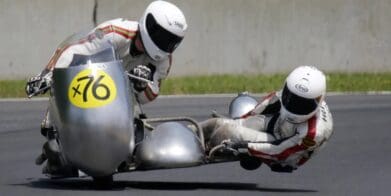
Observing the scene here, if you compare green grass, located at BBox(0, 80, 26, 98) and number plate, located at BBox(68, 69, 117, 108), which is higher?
number plate, located at BBox(68, 69, 117, 108)

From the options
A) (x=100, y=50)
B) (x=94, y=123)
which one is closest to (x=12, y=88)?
(x=100, y=50)

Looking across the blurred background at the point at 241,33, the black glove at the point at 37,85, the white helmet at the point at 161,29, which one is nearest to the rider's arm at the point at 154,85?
the white helmet at the point at 161,29

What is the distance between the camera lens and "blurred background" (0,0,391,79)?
23562 millimetres

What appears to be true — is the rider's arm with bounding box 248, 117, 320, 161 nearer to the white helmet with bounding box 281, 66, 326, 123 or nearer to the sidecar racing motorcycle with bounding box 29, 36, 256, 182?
the white helmet with bounding box 281, 66, 326, 123

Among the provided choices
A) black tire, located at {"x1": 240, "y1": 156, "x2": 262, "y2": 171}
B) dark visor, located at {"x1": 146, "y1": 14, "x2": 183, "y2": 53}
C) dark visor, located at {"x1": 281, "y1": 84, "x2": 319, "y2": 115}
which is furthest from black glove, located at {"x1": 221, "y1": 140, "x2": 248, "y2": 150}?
dark visor, located at {"x1": 146, "y1": 14, "x2": 183, "y2": 53}

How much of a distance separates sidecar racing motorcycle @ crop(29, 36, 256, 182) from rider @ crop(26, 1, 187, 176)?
9.1 inches

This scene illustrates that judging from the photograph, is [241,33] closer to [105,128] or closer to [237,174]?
[237,174]

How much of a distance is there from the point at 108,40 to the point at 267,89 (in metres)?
11.5

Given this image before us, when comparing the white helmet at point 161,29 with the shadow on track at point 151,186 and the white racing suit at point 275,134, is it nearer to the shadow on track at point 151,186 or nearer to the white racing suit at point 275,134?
the white racing suit at point 275,134

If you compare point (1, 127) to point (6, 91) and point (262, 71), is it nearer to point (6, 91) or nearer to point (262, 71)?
point (6, 91)

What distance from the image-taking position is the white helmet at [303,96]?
10648 mm

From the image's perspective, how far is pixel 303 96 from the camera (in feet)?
35.0

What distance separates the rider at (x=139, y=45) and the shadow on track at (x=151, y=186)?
10.6 inches

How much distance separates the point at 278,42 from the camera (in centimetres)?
2445
